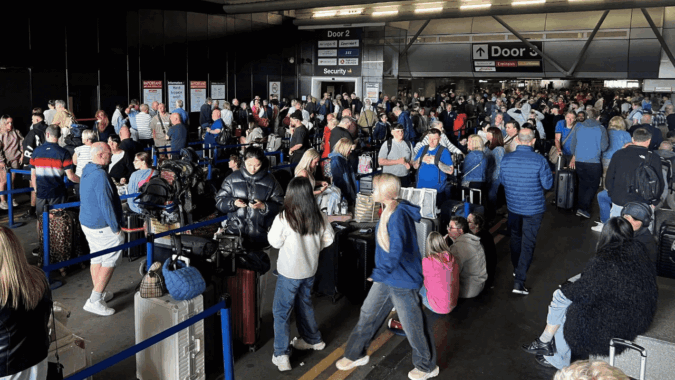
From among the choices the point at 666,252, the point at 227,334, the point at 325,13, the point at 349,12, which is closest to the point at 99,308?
the point at 227,334

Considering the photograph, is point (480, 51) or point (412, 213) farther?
point (480, 51)

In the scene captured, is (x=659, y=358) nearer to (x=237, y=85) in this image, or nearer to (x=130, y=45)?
(x=130, y=45)

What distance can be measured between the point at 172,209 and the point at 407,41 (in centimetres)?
2306

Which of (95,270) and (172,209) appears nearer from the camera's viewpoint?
(95,270)

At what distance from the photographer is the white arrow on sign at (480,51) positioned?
26.3m

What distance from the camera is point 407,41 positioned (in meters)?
28.0

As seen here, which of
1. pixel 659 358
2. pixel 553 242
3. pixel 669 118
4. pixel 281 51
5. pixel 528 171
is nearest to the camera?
pixel 659 358

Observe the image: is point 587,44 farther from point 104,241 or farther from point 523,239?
point 104,241

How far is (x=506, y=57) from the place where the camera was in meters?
25.9

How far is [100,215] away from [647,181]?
6.68 m

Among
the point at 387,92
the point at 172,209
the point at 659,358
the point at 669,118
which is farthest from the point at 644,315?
the point at 387,92

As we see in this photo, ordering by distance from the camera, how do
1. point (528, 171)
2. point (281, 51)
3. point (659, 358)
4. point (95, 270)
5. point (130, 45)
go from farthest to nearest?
point (281, 51) < point (130, 45) < point (528, 171) < point (95, 270) < point (659, 358)

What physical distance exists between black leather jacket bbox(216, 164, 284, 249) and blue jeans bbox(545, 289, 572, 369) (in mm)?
2947

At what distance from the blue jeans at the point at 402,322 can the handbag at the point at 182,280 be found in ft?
4.70
